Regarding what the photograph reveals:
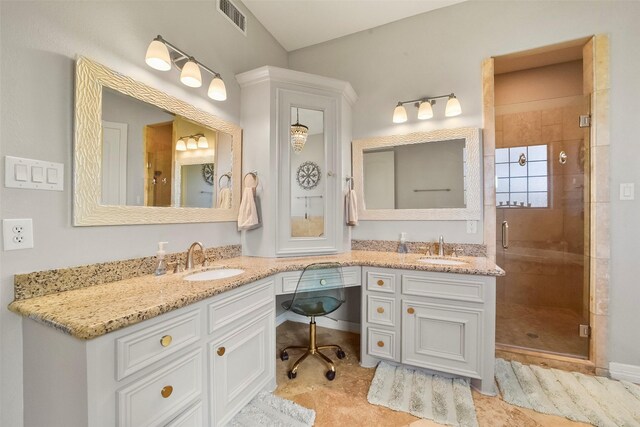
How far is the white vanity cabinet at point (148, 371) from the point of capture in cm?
83

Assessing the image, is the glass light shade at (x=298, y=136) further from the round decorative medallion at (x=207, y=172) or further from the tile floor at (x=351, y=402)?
the tile floor at (x=351, y=402)

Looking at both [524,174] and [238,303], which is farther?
[524,174]

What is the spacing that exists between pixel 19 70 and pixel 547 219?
139 inches

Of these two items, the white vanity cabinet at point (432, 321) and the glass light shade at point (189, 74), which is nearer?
the glass light shade at point (189, 74)

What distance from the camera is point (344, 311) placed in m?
2.66

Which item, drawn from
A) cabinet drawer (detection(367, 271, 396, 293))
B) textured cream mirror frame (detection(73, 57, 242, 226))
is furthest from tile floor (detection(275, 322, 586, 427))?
textured cream mirror frame (detection(73, 57, 242, 226))

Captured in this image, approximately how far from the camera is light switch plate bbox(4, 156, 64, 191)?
100cm

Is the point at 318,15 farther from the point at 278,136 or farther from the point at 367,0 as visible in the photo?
the point at 278,136

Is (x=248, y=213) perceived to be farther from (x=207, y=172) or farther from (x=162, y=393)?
(x=162, y=393)

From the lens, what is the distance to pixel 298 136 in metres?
2.23

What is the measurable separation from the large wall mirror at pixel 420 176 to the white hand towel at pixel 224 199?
120cm

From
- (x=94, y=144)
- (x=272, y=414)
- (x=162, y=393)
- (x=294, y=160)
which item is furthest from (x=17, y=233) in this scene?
(x=294, y=160)

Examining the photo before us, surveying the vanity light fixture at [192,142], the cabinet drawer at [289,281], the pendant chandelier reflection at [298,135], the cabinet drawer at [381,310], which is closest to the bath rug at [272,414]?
the cabinet drawer at [289,281]

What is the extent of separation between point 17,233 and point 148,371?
0.74 m
